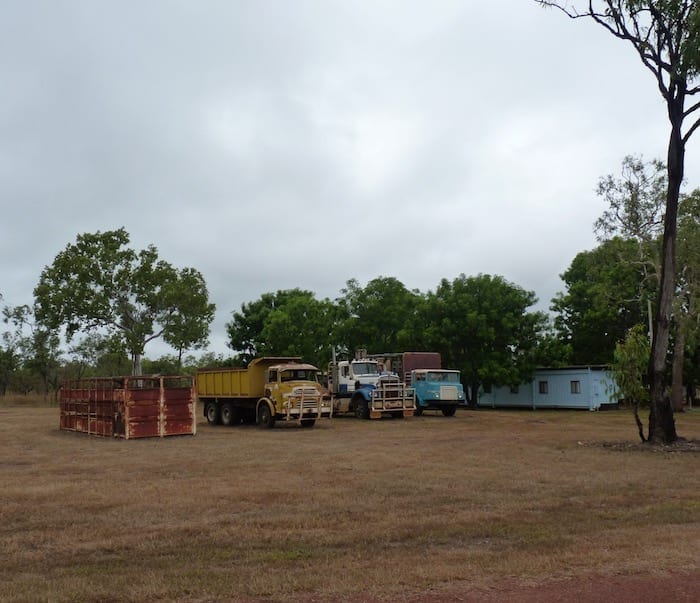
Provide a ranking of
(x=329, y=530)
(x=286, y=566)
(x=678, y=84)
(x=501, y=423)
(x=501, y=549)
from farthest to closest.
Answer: (x=501, y=423) < (x=678, y=84) < (x=329, y=530) < (x=501, y=549) < (x=286, y=566)

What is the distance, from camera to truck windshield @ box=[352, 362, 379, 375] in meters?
32.8

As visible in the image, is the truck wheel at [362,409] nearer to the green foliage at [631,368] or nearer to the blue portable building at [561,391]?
the green foliage at [631,368]

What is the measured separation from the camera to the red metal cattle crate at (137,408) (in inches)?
897

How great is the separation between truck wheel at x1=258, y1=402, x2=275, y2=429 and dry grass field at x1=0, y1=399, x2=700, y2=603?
26.9 ft

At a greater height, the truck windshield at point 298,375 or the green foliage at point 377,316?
the green foliage at point 377,316

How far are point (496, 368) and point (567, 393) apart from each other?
478cm

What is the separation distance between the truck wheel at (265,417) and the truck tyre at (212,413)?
3514 millimetres

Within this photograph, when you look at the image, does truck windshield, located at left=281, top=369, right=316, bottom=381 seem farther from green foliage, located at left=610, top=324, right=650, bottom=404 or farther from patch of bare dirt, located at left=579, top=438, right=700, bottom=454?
green foliage, located at left=610, top=324, right=650, bottom=404

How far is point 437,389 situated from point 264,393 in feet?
31.9

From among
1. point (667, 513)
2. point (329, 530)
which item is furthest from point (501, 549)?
point (667, 513)

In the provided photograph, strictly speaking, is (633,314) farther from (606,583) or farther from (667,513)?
(606,583)

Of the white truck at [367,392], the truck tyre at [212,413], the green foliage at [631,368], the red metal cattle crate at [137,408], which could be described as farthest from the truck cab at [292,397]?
the green foliage at [631,368]

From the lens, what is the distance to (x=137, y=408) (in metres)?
22.9

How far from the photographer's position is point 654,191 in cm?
3584
